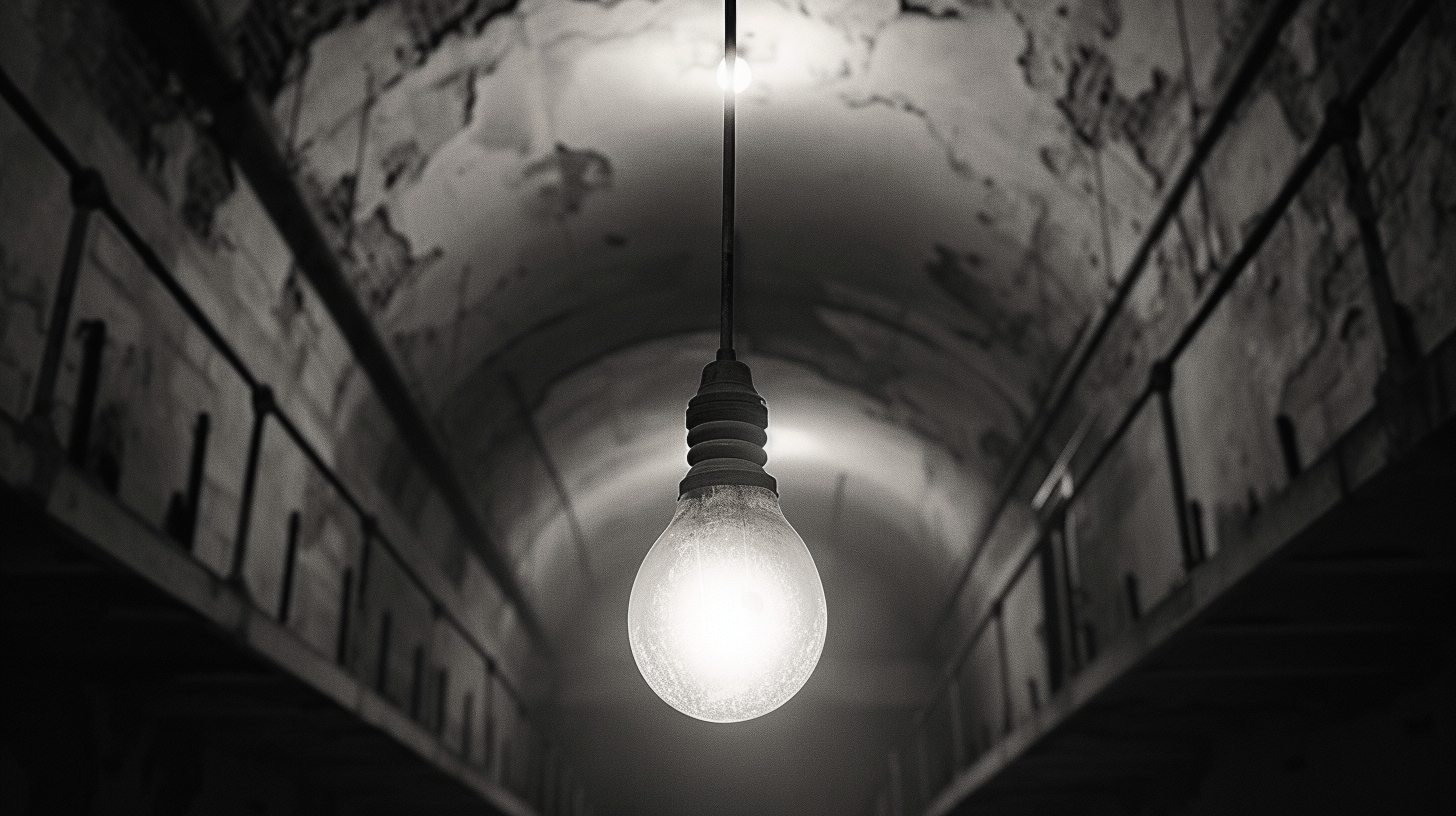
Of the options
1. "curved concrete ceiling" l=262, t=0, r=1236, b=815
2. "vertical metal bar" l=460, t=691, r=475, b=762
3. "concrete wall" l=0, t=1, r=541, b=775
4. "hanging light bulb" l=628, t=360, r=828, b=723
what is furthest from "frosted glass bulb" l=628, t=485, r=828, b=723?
"vertical metal bar" l=460, t=691, r=475, b=762

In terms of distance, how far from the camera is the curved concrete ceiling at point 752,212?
6.01 m

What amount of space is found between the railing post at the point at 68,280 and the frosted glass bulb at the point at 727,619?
5.25 feet

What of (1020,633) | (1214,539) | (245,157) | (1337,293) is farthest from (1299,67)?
(1020,633)

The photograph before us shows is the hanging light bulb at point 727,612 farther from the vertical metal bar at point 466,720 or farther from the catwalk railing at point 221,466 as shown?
the vertical metal bar at point 466,720

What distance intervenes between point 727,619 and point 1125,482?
532 centimetres

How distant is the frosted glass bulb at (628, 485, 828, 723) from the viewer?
238 centimetres

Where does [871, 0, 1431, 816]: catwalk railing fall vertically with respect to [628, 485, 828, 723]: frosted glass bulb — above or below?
above

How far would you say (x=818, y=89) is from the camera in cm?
664

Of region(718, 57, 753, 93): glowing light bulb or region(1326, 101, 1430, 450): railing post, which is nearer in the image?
region(1326, 101, 1430, 450): railing post

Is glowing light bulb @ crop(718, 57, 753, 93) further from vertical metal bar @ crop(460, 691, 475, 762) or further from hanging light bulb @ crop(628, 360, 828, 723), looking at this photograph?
vertical metal bar @ crop(460, 691, 475, 762)

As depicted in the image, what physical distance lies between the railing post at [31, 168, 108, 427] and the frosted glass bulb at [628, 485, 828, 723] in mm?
1601

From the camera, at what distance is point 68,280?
3.39 metres

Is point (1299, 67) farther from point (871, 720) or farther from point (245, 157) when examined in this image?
point (871, 720)

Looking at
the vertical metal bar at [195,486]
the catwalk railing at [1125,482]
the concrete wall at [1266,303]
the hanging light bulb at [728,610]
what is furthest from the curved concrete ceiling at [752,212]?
the hanging light bulb at [728,610]
